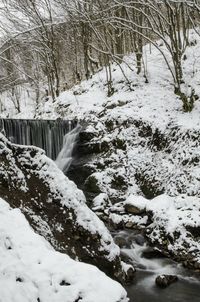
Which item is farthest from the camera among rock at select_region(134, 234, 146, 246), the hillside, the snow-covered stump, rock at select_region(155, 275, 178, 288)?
rock at select_region(134, 234, 146, 246)

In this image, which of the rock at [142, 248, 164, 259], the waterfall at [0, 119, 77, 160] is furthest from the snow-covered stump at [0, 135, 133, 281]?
the waterfall at [0, 119, 77, 160]

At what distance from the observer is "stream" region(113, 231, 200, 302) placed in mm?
6914

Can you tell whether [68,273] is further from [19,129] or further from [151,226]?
[19,129]

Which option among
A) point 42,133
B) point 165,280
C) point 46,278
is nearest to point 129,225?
point 165,280

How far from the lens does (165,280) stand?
7.28 meters

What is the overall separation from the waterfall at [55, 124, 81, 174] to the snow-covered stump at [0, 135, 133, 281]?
565cm

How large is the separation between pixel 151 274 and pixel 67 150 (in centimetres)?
655

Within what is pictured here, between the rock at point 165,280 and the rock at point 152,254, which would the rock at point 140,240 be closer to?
the rock at point 152,254

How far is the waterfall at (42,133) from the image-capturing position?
1293 cm

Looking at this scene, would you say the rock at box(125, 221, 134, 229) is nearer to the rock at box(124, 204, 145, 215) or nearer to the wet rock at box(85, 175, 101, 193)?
the rock at box(124, 204, 145, 215)

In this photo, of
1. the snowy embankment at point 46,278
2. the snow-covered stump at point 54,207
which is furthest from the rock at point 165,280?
the snowy embankment at point 46,278

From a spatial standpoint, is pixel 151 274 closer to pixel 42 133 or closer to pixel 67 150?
pixel 67 150

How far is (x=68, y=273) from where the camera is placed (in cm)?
412

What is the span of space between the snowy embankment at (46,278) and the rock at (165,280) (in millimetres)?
3497
